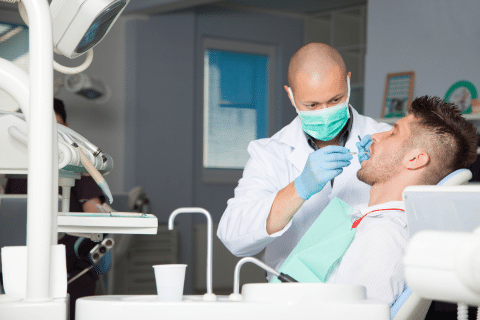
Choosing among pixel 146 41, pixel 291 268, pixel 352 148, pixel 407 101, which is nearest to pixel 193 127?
pixel 146 41

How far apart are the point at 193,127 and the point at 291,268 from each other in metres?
3.49

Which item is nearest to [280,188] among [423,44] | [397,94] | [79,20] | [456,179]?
[456,179]

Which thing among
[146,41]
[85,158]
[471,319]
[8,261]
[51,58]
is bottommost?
[471,319]

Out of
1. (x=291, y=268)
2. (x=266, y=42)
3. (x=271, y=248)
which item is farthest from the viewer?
(x=266, y=42)

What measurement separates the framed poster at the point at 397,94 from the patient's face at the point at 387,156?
192 cm

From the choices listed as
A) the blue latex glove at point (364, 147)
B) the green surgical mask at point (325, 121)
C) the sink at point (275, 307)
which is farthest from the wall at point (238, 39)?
the sink at point (275, 307)

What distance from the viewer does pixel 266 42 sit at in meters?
5.29

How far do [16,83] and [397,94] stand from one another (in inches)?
123

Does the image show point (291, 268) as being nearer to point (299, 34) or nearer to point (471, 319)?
point (471, 319)

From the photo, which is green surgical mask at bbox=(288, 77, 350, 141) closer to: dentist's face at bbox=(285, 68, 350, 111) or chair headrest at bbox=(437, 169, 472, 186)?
dentist's face at bbox=(285, 68, 350, 111)

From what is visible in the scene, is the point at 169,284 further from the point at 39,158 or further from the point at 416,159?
the point at 416,159

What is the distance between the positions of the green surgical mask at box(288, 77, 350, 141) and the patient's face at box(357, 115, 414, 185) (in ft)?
0.50

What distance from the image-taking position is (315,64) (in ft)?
5.92

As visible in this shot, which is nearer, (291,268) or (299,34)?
(291,268)
